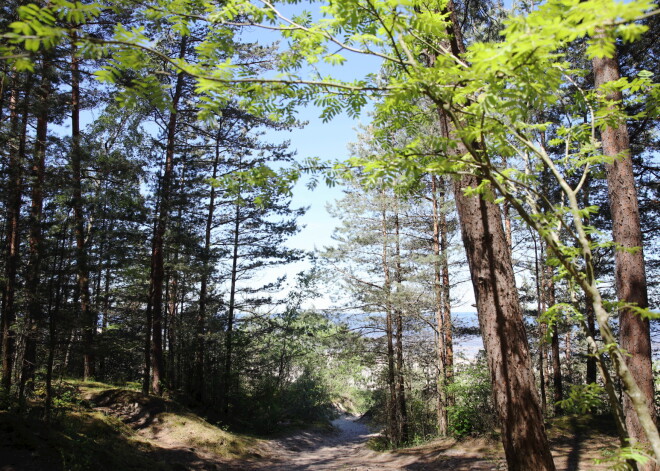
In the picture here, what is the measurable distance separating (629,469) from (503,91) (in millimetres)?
1639

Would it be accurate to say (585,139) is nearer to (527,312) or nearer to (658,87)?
(658,87)

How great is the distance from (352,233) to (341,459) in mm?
6791

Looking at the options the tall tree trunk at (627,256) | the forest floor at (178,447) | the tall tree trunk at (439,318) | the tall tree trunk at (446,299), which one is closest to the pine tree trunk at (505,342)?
the tall tree trunk at (627,256)

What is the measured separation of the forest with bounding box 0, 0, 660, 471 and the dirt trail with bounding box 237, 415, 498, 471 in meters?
0.11

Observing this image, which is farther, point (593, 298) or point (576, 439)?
point (576, 439)

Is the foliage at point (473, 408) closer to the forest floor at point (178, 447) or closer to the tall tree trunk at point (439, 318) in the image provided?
the forest floor at point (178, 447)

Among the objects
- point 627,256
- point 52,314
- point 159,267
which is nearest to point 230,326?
point 159,267

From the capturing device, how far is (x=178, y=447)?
8109 millimetres

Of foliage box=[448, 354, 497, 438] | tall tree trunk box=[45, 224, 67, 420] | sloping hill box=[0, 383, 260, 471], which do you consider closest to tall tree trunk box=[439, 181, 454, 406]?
foliage box=[448, 354, 497, 438]

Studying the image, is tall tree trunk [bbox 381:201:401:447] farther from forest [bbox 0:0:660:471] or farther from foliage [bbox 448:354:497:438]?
foliage [bbox 448:354:497:438]

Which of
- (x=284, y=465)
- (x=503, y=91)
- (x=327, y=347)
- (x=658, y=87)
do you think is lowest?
(x=284, y=465)

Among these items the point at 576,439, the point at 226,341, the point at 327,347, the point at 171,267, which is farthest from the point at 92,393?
the point at 576,439

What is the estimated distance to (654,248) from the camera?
11539mm

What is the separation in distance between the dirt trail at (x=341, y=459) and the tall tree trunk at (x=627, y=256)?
2.93 meters
